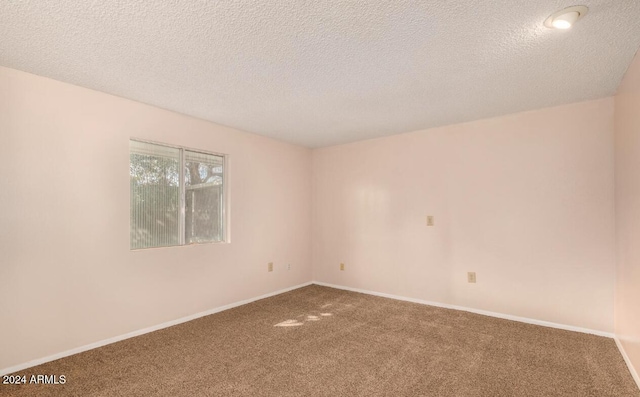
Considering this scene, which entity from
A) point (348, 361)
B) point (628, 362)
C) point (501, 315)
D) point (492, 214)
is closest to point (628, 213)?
point (628, 362)

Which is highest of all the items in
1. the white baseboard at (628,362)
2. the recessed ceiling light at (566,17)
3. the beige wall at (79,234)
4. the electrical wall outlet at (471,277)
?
the recessed ceiling light at (566,17)

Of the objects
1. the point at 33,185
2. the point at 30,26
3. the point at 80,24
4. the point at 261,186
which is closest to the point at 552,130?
the point at 261,186

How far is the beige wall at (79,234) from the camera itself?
2.40m

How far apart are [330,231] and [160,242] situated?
2.57 m

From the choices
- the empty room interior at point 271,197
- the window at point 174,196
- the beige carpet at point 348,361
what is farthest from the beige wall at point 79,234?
the beige carpet at point 348,361

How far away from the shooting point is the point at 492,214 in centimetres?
364

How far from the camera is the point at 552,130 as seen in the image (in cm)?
330

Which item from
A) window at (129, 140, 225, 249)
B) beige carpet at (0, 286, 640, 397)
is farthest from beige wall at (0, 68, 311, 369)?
beige carpet at (0, 286, 640, 397)

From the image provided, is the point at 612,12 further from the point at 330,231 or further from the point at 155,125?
the point at 330,231

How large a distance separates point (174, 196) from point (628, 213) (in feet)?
13.5

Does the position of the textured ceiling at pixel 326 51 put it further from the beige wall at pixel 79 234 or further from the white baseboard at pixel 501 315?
the white baseboard at pixel 501 315

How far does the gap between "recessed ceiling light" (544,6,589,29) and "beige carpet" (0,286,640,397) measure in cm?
228

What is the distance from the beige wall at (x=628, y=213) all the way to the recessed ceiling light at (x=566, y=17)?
0.86 meters

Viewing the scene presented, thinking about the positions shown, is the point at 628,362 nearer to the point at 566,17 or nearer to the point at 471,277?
the point at 471,277
